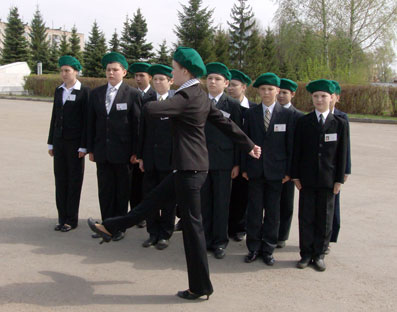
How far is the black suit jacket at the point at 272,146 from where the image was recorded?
14.8ft

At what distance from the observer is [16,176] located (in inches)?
323

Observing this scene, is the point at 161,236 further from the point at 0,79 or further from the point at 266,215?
the point at 0,79

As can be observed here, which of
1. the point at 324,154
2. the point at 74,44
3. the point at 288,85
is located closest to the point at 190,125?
the point at 324,154

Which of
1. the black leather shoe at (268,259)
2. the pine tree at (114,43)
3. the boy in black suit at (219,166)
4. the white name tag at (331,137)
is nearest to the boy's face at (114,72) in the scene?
the boy in black suit at (219,166)

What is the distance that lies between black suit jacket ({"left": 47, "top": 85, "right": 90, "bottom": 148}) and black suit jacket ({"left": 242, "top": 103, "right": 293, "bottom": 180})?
2169 mm

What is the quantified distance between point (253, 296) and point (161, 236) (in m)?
1.68

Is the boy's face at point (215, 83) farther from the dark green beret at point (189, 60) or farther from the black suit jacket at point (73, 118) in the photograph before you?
the black suit jacket at point (73, 118)

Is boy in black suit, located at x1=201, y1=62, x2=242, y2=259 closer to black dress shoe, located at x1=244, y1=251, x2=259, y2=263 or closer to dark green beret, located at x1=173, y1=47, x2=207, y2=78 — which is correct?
black dress shoe, located at x1=244, y1=251, x2=259, y2=263

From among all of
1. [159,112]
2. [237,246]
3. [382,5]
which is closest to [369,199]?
[237,246]

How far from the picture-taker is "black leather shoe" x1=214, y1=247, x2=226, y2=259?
465 centimetres

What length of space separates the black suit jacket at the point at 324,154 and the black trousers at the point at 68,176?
2.84 m

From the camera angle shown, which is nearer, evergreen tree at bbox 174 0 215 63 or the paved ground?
the paved ground

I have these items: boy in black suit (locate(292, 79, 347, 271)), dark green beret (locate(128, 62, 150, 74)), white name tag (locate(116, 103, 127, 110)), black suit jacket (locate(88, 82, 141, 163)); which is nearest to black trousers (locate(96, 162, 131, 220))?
black suit jacket (locate(88, 82, 141, 163))

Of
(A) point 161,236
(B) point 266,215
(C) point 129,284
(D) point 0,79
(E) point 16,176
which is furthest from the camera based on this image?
(D) point 0,79
